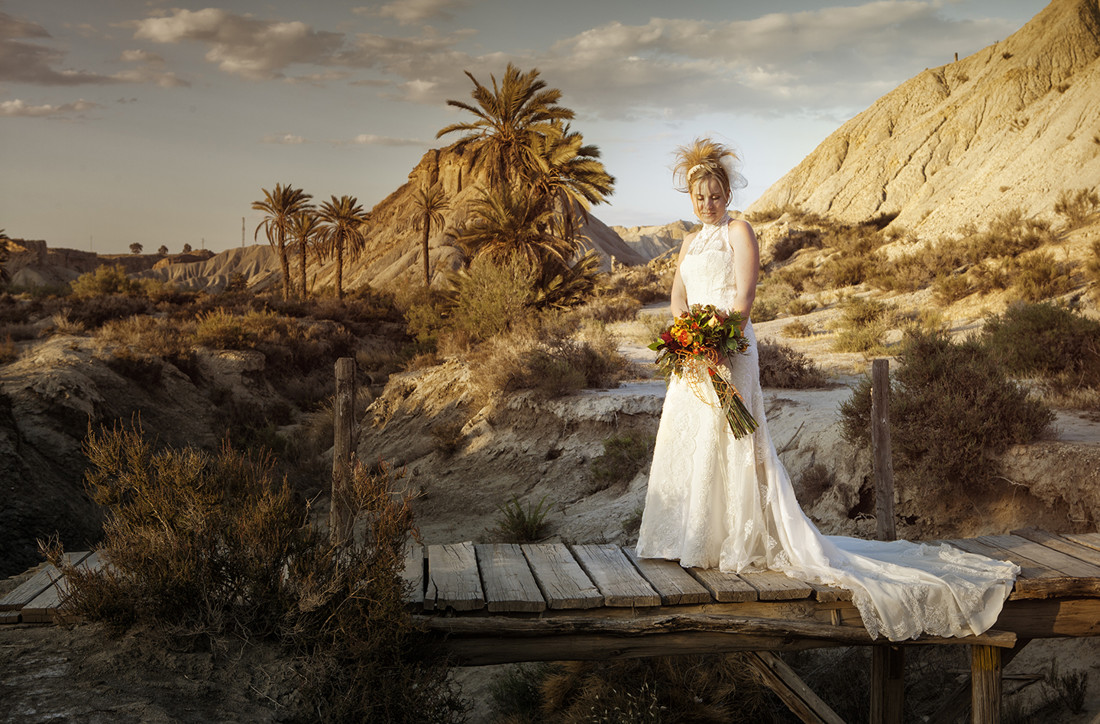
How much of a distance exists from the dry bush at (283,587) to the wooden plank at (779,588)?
1.96 meters

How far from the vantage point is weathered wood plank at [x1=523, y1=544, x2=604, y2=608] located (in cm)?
461

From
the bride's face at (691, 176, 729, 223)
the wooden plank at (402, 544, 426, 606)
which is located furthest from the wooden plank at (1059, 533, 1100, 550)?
the wooden plank at (402, 544, 426, 606)

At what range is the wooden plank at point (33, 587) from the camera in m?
4.55

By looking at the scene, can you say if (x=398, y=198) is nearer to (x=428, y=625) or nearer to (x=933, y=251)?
(x=933, y=251)

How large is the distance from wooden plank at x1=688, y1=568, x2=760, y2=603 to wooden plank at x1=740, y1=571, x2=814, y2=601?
0.15ft

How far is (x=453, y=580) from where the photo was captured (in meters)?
4.96

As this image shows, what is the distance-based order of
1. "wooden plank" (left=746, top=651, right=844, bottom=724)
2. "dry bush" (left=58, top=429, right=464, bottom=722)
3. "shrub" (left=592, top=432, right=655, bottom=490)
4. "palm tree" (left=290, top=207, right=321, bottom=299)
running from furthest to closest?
"palm tree" (left=290, top=207, right=321, bottom=299), "shrub" (left=592, top=432, right=655, bottom=490), "wooden plank" (left=746, top=651, right=844, bottom=724), "dry bush" (left=58, top=429, right=464, bottom=722)

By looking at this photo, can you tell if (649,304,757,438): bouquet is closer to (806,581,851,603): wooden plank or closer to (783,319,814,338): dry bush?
(806,581,851,603): wooden plank

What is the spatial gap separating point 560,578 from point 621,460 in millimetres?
6788

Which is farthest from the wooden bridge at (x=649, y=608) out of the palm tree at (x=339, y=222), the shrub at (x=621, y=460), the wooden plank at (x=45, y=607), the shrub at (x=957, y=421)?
the palm tree at (x=339, y=222)

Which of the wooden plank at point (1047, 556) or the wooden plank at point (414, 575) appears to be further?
the wooden plank at point (1047, 556)

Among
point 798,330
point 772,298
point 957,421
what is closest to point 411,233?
point 772,298

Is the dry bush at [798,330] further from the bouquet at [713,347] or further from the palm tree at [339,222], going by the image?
the palm tree at [339,222]

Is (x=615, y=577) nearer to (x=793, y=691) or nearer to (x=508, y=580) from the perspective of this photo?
(x=508, y=580)
